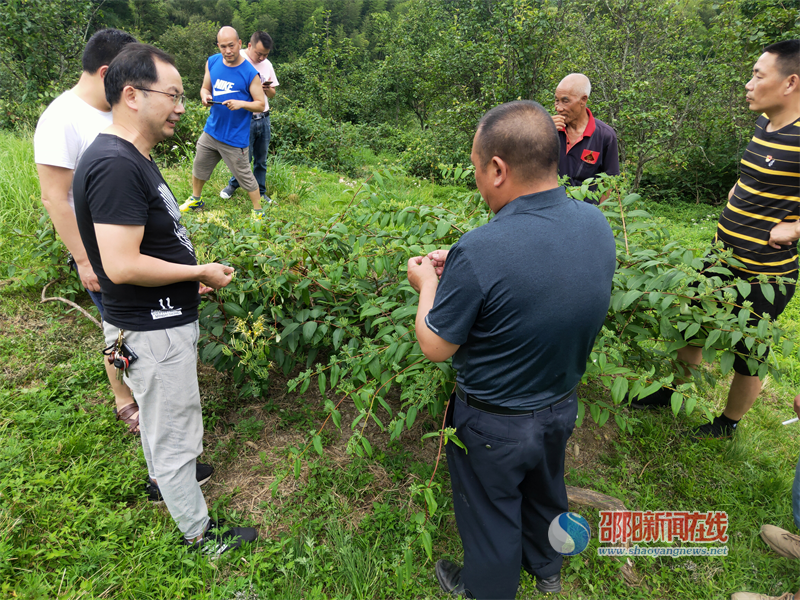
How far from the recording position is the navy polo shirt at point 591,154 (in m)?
3.25

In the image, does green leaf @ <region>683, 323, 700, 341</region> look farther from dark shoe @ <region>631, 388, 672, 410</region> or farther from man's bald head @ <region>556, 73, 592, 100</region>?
man's bald head @ <region>556, 73, 592, 100</region>

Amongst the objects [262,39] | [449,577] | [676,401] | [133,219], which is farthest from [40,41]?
[676,401]

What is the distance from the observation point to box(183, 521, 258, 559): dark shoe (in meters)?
2.04

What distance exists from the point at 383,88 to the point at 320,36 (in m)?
4.75

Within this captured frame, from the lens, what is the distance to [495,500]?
168 cm

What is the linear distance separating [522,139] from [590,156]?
7.12 feet

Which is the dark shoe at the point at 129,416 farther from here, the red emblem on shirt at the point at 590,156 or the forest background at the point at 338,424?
the red emblem on shirt at the point at 590,156

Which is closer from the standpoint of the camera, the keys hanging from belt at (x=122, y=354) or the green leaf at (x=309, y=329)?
the keys hanging from belt at (x=122, y=354)

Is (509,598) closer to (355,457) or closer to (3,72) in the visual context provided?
(355,457)

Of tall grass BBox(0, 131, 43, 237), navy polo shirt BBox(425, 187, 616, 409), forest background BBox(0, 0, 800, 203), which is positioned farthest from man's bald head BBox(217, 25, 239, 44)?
navy polo shirt BBox(425, 187, 616, 409)

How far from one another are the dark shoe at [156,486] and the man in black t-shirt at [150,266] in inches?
13.7

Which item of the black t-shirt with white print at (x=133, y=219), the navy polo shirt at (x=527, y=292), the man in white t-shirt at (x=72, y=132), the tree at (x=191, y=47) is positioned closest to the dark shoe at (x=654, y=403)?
the navy polo shirt at (x=527, y=292)

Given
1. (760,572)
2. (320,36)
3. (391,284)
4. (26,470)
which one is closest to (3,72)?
(320,36)

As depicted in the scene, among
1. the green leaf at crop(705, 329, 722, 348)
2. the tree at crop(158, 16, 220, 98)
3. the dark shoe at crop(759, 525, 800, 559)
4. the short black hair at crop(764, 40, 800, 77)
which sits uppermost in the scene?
the tree at crop(158, 16, 220, 98)
